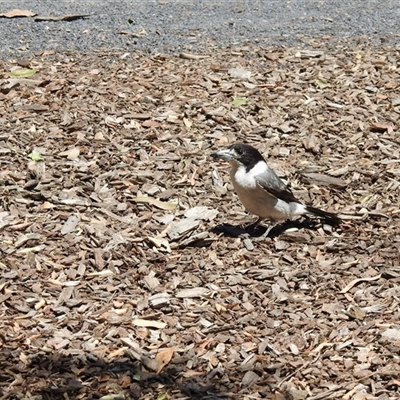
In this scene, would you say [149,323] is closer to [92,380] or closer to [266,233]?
[92,380]

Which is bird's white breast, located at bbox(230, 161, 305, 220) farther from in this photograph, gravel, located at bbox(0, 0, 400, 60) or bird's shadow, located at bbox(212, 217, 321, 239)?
gravel, located at bbox(0, 0, 400, 60)

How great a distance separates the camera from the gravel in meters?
10.5

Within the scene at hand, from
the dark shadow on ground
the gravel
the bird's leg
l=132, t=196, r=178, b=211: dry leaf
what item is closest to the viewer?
the dark shadow on ground

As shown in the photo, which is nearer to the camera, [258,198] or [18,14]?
[258,198]

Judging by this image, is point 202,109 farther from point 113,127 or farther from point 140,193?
point 140,193

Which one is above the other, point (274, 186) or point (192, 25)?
point (192, 25)

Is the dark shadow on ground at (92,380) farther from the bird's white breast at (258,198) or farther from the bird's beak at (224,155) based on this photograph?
the bird's beak at (224,155)

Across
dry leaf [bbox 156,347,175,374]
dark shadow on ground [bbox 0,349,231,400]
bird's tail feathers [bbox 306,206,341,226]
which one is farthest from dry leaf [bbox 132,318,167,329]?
bird's tail feathers [bbox 306,206,341,226]

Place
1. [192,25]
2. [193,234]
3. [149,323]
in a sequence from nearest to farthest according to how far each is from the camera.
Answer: [149,323]
[193,234]
[192,25]

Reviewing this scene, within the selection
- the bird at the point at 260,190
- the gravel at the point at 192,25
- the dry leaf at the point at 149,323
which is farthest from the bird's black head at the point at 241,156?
the gravel at the point at 192,25

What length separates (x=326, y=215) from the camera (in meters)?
7.43

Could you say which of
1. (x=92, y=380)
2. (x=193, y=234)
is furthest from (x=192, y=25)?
(x=92, y=380)

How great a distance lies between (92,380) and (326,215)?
2856 mm

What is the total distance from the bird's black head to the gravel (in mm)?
3175
